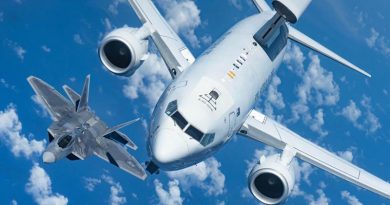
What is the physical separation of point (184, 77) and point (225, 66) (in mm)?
3371

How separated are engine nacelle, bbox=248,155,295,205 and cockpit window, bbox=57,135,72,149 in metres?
15.8

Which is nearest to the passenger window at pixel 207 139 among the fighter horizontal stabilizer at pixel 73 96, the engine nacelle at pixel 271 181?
the engine nacelle at pixel 271 181

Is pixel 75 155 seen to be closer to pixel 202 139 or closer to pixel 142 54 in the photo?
pixel 142 54

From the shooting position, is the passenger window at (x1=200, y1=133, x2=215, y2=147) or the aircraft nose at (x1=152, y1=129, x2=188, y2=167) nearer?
the aircraft nose at (x1=152, y1=129, x2=188, y2=167)

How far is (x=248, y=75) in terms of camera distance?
35000mm

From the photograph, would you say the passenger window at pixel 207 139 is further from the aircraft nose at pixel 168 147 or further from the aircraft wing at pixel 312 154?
the aircraft wing at pixel 312 154

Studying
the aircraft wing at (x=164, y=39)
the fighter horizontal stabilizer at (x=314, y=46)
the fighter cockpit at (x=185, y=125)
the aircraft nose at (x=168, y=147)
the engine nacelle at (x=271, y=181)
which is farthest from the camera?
the fighter horizontal stabilizer at (x=314, y=46)

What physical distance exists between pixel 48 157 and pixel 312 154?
20.1 m

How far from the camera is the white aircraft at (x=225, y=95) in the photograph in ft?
92.3

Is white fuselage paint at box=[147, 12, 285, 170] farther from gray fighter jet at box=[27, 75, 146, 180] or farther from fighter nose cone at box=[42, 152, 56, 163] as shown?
fighter nose cone at box=[42, 152, 56, 163]

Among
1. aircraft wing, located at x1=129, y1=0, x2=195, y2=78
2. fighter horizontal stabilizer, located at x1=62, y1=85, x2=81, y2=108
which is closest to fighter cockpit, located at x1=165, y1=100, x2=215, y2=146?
aircraft wing, located at x1=129, y1=0, x2=195, y2=78

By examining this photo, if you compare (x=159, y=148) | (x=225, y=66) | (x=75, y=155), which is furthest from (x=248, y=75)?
(x=75, y=155)

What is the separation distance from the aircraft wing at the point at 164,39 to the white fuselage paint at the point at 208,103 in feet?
9.49

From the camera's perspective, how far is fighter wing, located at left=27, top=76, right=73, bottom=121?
40375 mm
